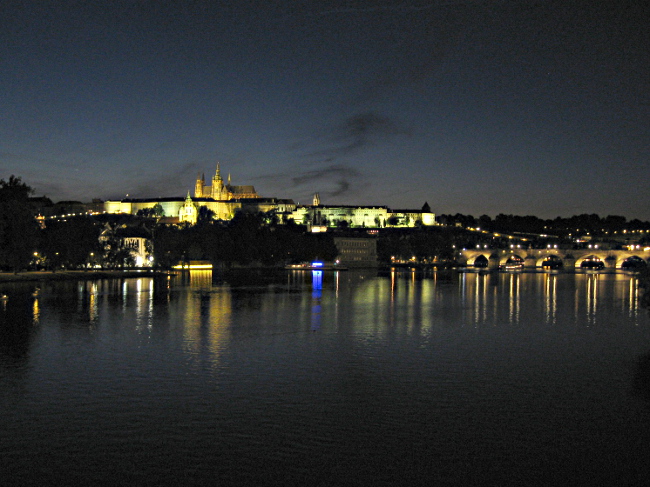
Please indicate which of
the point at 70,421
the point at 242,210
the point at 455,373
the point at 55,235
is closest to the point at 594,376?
the point at 455,373

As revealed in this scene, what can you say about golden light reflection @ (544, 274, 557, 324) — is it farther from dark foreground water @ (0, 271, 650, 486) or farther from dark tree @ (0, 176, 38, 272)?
dark tree @ (0, 176, 38, 272)

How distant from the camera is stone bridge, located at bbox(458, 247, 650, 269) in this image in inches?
4600

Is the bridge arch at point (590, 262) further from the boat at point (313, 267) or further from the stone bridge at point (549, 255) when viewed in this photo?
the boat at point (313, 267)

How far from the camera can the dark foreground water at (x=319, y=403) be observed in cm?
1102

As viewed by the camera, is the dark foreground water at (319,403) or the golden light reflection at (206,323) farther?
the golden light reflection at (206,323)

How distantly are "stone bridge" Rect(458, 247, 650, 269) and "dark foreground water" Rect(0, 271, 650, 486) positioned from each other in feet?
308

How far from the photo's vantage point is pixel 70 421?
43.4 feet

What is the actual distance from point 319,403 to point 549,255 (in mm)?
116625

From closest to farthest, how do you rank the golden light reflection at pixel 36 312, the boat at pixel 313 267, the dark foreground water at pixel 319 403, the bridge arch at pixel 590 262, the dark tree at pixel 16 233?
1. the dark foreground water at pixel 319 403
2. the golden light reflection at pixel 36 312
3. the dark tree at pixel 16 233
4. the boat at pixel 313 267
5. the bridge arch at pixel 590 262

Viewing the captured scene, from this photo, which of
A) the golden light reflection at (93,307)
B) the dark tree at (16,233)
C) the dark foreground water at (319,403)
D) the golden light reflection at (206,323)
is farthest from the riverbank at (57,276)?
the dark foreground water at (319,403)

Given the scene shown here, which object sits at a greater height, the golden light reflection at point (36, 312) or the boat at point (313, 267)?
the golden light reflection at point (36, 312)

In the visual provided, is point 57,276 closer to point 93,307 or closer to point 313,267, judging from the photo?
point 93,307

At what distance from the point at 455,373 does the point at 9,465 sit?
1084cm

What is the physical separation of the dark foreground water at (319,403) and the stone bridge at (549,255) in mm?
93928
